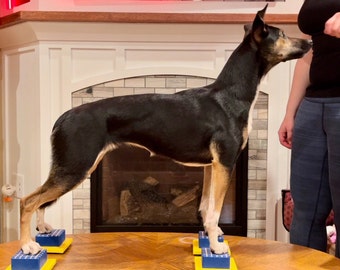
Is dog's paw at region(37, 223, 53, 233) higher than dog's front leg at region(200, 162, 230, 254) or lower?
lower

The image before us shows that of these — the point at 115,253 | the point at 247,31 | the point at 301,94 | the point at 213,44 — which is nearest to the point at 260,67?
the point at 247,31

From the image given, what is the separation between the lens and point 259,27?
3.51ft

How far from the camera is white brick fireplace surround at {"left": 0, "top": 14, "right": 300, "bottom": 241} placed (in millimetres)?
2160

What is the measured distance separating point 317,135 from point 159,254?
1.79 feet

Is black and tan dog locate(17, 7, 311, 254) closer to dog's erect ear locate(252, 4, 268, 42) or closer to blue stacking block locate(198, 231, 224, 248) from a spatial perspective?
dog's erect ear locate(252, 4, 268, 42)

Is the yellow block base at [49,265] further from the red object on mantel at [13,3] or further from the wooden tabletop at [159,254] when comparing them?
the red object on mantel at [13,3]

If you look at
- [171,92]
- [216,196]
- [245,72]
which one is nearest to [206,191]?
Result: [216,196]

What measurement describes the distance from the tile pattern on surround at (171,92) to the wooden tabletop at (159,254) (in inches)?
34.4

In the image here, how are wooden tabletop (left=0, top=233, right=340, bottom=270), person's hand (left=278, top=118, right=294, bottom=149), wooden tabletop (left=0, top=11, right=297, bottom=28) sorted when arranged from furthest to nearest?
wooden tabletop (left=0, top=11, right=297, bottom=28) < person's hand (left=278, top=118, right=294, bottom=149) < wooden tabletop (left=0, top=233, right=340, bottom=270)

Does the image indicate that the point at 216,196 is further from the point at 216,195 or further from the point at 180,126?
the point at 180,126

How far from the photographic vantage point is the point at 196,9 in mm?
2229

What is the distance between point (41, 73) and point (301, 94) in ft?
4.19

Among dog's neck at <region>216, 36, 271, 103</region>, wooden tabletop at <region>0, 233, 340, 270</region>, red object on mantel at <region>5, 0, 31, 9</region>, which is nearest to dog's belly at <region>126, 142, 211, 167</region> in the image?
dog's neck at <region>216, 36, 271, 103</region>

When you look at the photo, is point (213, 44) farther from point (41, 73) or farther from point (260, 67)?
point (260, 67)
